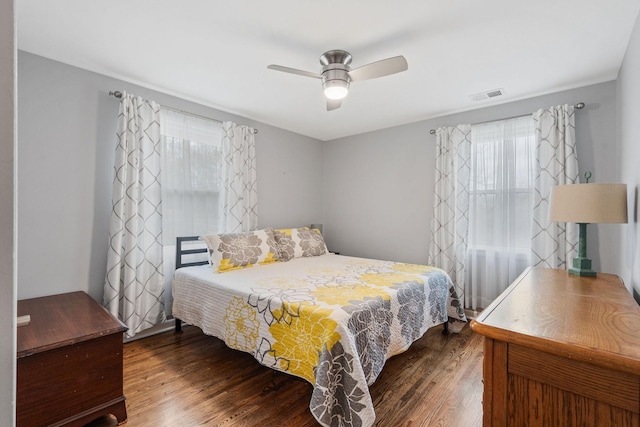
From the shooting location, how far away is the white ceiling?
1731mm

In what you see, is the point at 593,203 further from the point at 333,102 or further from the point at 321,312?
the point at 333,102

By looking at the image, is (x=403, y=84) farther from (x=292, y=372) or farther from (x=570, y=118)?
(x=292, y=372)

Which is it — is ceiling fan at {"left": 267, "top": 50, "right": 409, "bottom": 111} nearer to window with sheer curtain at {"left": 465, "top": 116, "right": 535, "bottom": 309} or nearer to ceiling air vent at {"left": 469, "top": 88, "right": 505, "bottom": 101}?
ceiling air vent at {"left": 469, "top": 88, "right": 505, "bottom": 101}

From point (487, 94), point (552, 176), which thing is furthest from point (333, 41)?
point (552, 176)

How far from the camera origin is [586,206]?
165cm

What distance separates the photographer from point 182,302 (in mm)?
2764

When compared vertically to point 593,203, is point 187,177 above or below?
above

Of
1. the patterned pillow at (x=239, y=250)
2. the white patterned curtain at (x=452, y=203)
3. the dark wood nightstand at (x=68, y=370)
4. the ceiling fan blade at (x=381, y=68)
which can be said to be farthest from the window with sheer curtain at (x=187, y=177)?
the white patterned curtain at (x=452, y=203)

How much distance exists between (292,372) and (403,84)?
2596 mm

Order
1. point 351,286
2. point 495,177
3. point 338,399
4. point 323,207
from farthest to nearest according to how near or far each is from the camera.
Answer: point 323,207 < point 495,177 < point 351,286 < point 338,399

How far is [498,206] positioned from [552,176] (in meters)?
0.55

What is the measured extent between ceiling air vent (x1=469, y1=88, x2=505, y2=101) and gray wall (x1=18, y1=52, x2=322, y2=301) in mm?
3301

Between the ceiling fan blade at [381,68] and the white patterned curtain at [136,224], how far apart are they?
6.60ft

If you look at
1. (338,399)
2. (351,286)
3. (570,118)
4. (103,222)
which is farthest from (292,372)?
(570,118)
